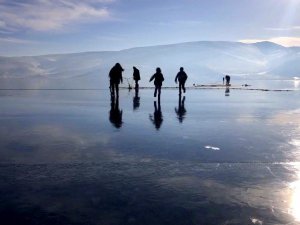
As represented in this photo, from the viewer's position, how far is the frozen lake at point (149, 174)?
5734 mm

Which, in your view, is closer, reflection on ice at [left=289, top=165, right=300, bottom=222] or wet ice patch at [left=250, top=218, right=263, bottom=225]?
wet ice patch at [left=250, top=218, right=263, bottom=225]

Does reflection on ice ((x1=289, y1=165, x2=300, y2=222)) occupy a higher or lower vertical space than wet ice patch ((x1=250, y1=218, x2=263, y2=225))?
higher

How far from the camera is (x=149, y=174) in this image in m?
7.77

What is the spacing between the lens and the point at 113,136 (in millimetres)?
12266

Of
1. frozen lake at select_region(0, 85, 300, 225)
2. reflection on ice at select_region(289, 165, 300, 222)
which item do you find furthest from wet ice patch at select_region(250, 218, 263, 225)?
reflection on ice at select_region(289, 165, 300, 222)

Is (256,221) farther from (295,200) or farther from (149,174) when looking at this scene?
(149,174)

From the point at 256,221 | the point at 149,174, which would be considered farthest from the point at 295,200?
the point at 149,174

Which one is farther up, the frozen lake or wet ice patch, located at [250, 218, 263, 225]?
the frozen lake

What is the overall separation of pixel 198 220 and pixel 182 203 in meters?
0.67

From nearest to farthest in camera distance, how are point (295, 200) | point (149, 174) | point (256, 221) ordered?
1. point (256, 221)
2. point (295, 200)
3. point (149, 174)

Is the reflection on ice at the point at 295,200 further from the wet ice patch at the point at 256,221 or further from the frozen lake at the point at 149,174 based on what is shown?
the wet ice patch at the point at 256,221

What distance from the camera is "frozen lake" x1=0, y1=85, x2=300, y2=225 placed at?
5734mm

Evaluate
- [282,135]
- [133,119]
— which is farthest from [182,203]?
[133,119]

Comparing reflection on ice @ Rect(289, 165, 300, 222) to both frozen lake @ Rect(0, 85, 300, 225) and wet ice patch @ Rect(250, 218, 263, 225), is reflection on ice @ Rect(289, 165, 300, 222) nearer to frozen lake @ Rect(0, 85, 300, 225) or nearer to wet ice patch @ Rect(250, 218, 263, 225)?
frozen lake @ Rect(0, 85, 300, 225)
